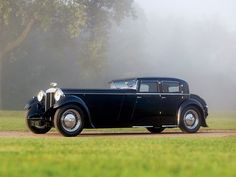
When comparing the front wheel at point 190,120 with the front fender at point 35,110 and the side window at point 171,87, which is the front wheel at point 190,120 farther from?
the front fender at point 35,110

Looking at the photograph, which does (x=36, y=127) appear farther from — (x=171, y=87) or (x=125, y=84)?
(x=171, y=87)

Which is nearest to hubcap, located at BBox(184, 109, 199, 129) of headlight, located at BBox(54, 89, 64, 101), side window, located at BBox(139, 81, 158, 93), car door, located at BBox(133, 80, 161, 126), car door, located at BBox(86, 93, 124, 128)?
car door, located at BBox(133, 80, 161, 126)

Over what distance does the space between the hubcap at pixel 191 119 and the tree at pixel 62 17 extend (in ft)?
65.9

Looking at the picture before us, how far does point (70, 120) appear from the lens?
43.4 ft

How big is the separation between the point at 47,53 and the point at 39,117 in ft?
113

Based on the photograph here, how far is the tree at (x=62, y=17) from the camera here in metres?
34.4

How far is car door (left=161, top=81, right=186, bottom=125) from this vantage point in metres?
14.7

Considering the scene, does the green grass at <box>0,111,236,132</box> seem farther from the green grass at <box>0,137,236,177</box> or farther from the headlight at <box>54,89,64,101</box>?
the green grass at <box>0,137,236,177</box>

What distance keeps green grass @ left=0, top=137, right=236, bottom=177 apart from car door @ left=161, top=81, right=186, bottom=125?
5.28 meters

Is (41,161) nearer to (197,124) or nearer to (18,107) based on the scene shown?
(197,124)

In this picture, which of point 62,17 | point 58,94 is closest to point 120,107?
point 58,94

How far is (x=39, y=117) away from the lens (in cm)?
1383

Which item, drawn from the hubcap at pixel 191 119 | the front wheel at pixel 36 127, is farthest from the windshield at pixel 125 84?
the front wheel at pixel 36 127

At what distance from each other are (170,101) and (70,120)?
303cm
